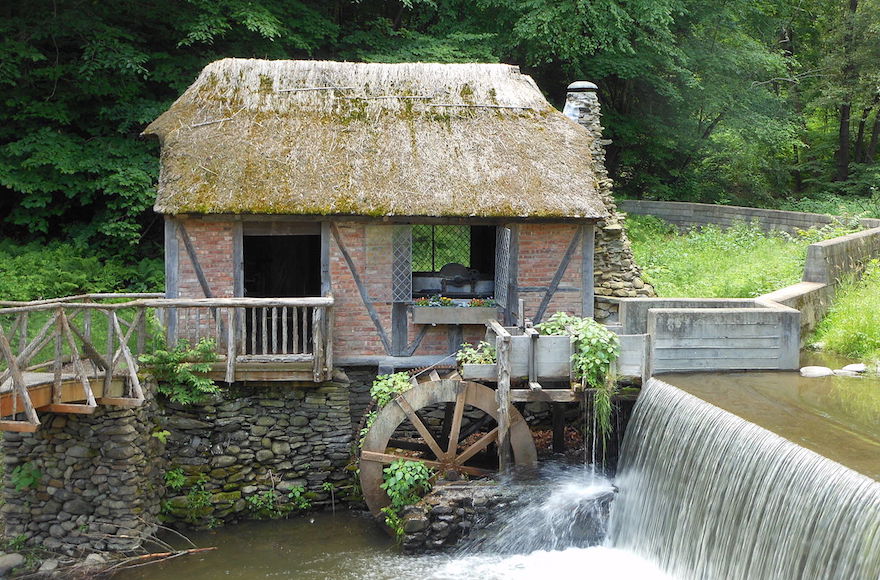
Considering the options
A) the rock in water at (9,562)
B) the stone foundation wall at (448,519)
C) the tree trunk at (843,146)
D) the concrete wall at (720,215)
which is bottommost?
the rock in water at (9,562)

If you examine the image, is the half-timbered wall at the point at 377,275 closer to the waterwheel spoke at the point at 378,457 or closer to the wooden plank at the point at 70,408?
the waterwheel spoke at the point at 378,457

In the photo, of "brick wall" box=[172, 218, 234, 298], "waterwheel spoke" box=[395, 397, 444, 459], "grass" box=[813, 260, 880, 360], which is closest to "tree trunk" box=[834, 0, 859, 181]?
"grass" box=[813, 260, 880, 360]

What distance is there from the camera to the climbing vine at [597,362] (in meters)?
11.0

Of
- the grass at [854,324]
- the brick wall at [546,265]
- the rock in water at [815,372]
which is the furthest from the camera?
the brick wall at [546,265]

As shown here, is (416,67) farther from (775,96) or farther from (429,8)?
(775,96)

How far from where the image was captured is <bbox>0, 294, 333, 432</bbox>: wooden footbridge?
9.97 metres

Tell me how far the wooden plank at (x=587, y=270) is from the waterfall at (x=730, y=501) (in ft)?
7.22

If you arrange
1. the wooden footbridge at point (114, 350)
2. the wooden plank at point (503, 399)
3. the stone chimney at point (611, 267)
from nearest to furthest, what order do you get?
the wooden footbridge at point (114, 350) → the wooden plank at point (503, 399) → the stone chimney at point (611, 267)

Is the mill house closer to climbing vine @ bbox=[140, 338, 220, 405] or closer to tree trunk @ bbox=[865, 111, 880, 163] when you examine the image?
climbing vine @ bbox=[140, 338, 220, 405]

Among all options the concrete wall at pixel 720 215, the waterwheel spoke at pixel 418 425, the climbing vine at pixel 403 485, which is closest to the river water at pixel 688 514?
the climbing vine at pixel 403 485

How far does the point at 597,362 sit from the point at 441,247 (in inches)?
305

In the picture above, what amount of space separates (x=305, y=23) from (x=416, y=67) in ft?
19.4

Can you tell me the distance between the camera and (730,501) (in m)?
8.83

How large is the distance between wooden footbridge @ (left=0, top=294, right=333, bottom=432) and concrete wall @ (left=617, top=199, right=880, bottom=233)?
39.1 feet
